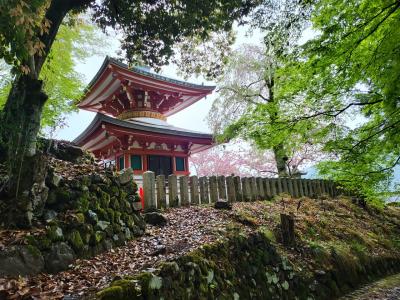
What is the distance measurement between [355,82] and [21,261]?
5.53 meters

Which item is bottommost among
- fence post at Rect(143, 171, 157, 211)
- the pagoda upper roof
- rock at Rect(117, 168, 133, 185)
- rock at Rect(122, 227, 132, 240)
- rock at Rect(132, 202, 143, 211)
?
rock at Rect(122, 227, 132, 240)

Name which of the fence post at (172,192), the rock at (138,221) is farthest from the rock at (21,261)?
the fence post at (172,192)

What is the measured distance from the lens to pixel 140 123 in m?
13.4

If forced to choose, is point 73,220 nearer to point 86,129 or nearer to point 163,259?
point 163,259

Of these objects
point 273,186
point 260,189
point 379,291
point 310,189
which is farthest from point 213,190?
point 310,189

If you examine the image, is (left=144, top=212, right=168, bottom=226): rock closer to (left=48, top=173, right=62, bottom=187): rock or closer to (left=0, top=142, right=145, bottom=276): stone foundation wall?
(left=0, top=142, right=145, bottom=276): stone foundation wall

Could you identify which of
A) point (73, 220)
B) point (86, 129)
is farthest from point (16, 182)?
point (86, 129)

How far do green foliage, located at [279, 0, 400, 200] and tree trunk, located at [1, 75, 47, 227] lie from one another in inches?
175

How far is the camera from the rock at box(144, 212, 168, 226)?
627 centimetres

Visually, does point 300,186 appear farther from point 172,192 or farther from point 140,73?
point 140,73

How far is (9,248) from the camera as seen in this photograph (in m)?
3.59

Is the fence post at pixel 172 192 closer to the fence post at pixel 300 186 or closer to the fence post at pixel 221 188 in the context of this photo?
the fence post at pixel 221 188

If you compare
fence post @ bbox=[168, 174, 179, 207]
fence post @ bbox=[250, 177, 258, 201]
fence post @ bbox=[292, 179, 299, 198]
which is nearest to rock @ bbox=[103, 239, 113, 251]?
fence post @ bbox=[168, 174, 179, 207]

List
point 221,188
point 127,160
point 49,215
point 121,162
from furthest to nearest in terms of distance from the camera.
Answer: point 121,162, point 127,160, point 221,188, point 49,215
